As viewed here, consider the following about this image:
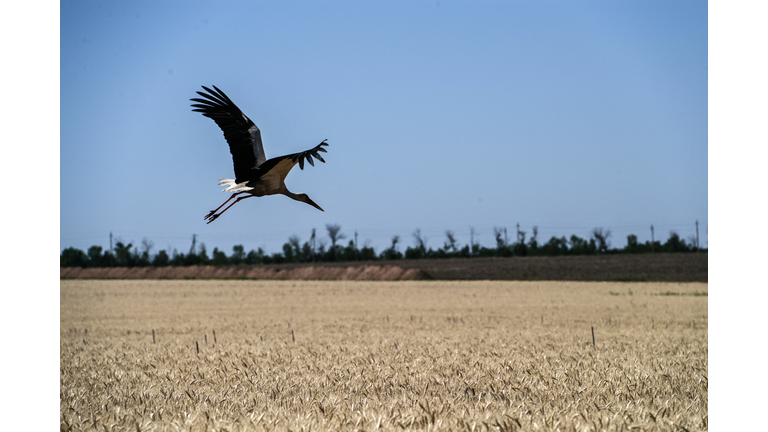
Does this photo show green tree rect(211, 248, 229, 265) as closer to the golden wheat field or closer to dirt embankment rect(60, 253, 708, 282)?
dirt embankment rect(60, 253, 708, 282)

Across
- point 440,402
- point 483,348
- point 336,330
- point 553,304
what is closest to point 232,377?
point 440,402

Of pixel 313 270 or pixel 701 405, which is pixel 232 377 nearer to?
pixel 701 405

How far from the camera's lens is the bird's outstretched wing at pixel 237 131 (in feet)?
16.3

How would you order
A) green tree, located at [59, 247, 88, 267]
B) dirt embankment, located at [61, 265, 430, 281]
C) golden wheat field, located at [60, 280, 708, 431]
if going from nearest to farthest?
golden wheat field, located at [60, 280, 708, 431] < dirt embankment, located at [61, 265, 430, 281] < green tree, located at [59, 247, 88, 267]

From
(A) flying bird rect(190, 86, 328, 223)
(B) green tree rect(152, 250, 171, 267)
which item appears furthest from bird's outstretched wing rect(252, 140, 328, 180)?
(B) green tree rect(152, 250, 171, 267)

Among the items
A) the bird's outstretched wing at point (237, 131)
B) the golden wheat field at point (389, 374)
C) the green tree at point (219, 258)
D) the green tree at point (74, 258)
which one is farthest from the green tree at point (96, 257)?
the bird's outstretched wing at point (237, 131)

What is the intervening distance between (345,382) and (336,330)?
7.91 m

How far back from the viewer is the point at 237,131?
5188 millimetres

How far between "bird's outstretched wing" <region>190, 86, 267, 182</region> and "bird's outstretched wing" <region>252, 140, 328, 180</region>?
1.40 feet

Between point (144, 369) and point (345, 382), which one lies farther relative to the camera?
point (144, 369)

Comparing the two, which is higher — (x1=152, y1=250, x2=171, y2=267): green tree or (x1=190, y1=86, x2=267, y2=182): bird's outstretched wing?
(x1=190, y1=86, x2=267, y2=182): bird's outstretched wing

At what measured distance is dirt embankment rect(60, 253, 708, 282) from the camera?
165 feet

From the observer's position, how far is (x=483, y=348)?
12008 millimetres

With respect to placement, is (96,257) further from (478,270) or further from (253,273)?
(478,270)
